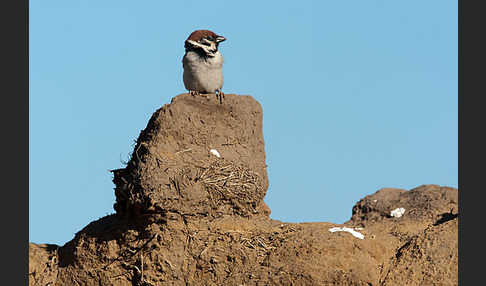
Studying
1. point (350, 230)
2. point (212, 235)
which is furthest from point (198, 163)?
point (350, 230)

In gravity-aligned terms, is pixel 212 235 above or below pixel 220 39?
below

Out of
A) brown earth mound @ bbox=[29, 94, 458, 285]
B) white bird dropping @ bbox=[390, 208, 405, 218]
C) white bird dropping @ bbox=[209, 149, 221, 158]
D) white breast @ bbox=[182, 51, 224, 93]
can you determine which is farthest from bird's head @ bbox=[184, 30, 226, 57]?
white bird dropping @ bbox=[390, 208, 405, 218]

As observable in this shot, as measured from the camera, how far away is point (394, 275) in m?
9.34

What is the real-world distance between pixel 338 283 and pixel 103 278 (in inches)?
141

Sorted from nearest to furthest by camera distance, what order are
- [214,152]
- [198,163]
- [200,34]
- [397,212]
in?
[198,163]
[214,152]
[200,34]
[397,212]

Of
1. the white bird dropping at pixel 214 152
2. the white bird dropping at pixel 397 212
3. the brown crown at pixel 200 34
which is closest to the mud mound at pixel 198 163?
the white bird dropping at pixel 214 152

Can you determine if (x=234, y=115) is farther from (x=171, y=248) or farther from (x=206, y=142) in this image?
(x=171, y=248)

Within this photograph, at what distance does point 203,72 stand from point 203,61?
204 millimetres

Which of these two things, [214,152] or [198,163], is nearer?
[198,163]

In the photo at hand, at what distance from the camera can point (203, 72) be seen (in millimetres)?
12125

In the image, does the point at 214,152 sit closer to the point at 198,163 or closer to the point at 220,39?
the point at 198,163

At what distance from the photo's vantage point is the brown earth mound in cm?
935

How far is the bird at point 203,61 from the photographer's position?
1213 cm

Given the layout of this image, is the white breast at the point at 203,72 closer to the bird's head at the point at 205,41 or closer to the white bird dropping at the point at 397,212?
the bird's head at the point at 205,41
